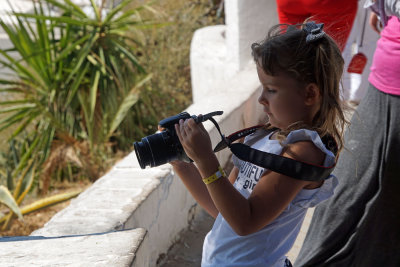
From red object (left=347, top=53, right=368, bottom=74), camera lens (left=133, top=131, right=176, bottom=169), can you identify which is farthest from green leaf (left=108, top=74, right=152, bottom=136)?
camera lens (left=133, top=131, right=176, bottom=169)

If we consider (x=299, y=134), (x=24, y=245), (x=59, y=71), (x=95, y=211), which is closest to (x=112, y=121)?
(x=59, y=71)

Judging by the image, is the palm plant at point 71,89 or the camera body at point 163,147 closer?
the camera body at point 163,147

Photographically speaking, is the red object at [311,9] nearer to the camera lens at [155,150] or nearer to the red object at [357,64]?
the red object at [357,64]

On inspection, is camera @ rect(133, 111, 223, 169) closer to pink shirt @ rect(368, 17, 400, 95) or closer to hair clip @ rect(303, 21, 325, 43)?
hair clip @ rect(303, 21, 325, 43)

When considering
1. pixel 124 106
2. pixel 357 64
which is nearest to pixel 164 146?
pixel 357 64

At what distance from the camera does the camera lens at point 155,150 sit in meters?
1.39

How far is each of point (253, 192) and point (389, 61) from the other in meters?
1.10

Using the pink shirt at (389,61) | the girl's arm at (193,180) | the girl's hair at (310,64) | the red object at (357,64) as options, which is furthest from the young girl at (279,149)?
the red object at (357,64)

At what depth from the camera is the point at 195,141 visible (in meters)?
1.28

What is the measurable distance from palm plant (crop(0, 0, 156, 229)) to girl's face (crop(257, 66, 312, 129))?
149 inches

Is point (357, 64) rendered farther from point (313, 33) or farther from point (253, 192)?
point (253, 192)

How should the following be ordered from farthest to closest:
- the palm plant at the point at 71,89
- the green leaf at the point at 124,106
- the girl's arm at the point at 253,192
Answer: the green leaf at the point at 124,106 < the palm plant at the point at 71,89 < the girl's arm at the point at 253,192

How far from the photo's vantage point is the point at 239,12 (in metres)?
4.27

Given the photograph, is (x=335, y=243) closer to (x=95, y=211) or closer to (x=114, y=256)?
(x=95, y=211)
